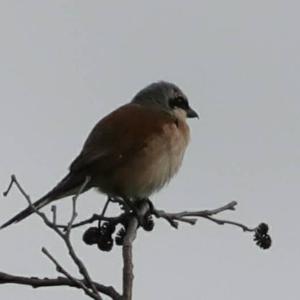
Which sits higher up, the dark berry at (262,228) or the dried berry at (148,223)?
the dried berry at (148,223)

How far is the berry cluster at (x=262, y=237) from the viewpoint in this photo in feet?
11.8

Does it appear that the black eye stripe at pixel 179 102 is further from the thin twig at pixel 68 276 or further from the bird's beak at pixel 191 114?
the thin twig at pixel 68 276

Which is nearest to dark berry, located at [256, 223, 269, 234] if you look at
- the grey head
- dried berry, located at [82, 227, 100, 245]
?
dried berry, located at [82, 227, 100, 245]

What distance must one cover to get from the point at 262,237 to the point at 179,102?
3.06m

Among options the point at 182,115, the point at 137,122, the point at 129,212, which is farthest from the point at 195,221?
the point at 182,115

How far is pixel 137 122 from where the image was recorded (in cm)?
593

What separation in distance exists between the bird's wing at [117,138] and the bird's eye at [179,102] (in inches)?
18.5

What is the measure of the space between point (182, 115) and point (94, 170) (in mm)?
1235

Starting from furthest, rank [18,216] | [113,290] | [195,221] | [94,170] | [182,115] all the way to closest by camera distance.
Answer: [182,115]
[94,170]
[18,216]
[195,221]
[113,290]

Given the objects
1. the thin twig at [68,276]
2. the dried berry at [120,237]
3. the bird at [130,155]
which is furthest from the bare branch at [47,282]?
the bird at [130,155]

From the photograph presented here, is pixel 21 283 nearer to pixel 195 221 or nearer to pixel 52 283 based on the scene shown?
pixel 52 283

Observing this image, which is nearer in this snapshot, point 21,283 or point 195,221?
point 21,283

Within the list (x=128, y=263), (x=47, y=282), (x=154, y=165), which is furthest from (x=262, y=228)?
(x=154, y=165)

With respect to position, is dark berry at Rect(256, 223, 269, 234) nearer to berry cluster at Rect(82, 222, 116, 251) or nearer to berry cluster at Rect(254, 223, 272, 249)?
berry cluster at Rect(254, 223, 272, 249)
